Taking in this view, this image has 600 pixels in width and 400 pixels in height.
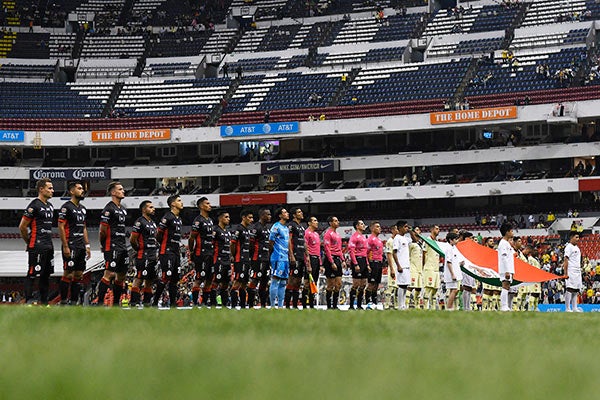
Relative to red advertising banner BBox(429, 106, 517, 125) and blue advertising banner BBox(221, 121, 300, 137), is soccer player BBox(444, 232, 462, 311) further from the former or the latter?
blue advertising banner BBox(221, 121, 300, 137)

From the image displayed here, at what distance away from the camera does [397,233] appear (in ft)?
89.1

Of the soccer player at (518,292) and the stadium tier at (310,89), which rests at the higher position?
the stadium tier at (310,89)

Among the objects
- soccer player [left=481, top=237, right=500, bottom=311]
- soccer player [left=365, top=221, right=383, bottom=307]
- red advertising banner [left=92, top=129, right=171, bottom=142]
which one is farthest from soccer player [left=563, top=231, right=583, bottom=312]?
red advertising banner [left=92, top=129, right=171, bottom=142]

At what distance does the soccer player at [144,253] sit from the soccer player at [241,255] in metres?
5.08

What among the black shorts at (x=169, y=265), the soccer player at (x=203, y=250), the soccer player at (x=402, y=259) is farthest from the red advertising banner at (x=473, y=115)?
the black shorts at (x=169, y=265)

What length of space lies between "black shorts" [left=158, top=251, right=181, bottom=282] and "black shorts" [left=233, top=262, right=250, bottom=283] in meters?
4.68

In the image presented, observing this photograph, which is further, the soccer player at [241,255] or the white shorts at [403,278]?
the white shorts at [403,278]

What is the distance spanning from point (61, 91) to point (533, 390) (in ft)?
251

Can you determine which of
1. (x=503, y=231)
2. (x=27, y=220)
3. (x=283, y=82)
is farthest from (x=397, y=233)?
(x=283, y=82)

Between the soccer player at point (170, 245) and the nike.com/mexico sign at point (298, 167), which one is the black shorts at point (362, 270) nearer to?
the soccer player at point (170, 245)

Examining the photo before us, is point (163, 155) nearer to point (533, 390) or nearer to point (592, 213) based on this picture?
point (592, 213)

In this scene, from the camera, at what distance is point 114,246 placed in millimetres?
19453

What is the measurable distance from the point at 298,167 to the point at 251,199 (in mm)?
3948

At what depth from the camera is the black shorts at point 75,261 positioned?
746 inches
